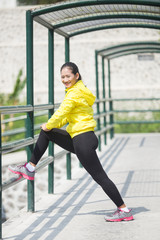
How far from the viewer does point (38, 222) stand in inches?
178

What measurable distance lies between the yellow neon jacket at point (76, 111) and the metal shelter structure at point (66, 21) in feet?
1.44

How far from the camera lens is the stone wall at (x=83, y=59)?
72.8 ft

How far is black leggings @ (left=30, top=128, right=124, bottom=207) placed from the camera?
421 cm

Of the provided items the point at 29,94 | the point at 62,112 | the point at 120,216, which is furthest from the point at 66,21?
the point at 120,216

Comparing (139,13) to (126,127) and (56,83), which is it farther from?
(56,83)

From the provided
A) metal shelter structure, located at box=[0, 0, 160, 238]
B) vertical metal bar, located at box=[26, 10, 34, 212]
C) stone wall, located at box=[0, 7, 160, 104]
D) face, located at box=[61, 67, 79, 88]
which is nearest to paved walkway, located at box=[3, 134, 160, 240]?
vertical metal bar, located at box=[26, 10, 34, 212]

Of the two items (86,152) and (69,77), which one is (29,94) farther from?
(86,152)

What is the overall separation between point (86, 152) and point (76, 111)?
38cm

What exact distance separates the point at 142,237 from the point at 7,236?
1.16 metres

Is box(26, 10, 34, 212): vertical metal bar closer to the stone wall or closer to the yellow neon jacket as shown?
the yellow neon jacket

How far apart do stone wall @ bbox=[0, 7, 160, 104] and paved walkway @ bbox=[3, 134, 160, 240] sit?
14.4 meters

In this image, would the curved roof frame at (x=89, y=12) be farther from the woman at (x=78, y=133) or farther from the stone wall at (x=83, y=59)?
the stone wall at (x=83, y=59)

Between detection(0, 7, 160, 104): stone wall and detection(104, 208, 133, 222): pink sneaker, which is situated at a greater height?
detection(0, 7, 160, 104): stone wall

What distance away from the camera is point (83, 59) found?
2294 cm
